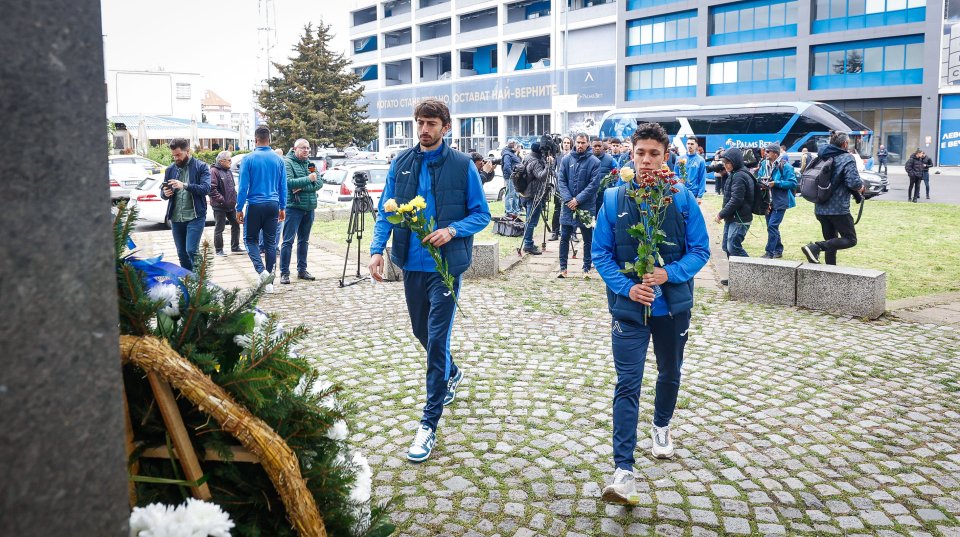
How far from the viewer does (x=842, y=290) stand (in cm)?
835

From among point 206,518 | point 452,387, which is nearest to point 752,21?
point 452,387

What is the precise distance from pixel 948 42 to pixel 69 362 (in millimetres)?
47544

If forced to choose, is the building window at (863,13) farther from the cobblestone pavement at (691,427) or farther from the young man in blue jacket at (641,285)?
the young man in blue jacket at (641,285)

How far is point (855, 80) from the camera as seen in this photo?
4609 centimetres

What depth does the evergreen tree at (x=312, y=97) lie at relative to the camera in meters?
46.8

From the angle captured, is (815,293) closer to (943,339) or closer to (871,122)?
(943,339)

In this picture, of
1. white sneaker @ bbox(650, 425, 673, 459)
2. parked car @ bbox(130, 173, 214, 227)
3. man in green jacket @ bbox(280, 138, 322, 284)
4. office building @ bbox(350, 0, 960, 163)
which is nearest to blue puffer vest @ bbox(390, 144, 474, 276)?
white sneaker @ bbox(650, 425, 673, 459)

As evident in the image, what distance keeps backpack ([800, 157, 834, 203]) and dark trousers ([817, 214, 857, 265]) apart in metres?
0.29

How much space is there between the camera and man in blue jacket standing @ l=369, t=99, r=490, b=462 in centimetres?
460

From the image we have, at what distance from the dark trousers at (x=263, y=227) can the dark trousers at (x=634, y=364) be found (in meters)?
6.69

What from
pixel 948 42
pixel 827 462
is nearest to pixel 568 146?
pixel 827 462

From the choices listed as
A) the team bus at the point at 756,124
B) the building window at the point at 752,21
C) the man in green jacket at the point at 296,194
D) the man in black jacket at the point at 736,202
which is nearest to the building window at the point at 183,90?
the building window at the point at 752,21

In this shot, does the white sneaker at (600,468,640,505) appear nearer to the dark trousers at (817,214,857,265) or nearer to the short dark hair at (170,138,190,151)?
the dark trousers at (817,214,857,265)

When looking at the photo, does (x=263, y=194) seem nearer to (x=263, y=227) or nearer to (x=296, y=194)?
(x=263, y=227)
